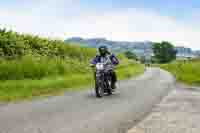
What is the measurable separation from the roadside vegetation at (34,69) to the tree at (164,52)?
158 metres

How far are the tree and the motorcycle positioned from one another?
172 meters

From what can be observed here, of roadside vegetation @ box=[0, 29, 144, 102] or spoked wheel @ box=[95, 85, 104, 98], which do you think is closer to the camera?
spoked wheel @ box=[95, 85, 104, 98]

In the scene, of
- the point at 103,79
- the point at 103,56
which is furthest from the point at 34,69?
the point at 103,79

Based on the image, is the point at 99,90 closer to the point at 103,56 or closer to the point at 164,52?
the point at 103,56

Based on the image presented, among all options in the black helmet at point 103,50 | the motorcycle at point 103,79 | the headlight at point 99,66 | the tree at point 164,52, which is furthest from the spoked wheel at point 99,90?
the tree at point 164,52

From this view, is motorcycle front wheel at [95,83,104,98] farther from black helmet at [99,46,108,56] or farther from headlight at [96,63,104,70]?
black helmet at [99,46,108,56]

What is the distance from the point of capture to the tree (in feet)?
615

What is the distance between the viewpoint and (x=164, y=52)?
620 ft

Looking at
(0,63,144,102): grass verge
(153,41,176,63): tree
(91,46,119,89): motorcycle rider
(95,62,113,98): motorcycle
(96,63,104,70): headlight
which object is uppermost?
(91,46,119,89): motorcycle rider

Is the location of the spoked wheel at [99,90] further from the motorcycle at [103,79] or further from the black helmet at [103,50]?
the black helmet at [103,50]

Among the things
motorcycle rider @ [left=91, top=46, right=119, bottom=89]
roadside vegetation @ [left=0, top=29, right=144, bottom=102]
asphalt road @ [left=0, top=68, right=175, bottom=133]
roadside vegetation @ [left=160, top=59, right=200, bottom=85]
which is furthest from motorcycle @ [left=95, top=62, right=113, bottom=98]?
roadside vegetation @ [left=160, top=59, right=200, bottom=85]

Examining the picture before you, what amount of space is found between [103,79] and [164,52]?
177 meters

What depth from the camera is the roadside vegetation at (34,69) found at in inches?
648

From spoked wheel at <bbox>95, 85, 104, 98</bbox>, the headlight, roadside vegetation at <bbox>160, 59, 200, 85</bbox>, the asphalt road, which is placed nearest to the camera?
the asphalt road
